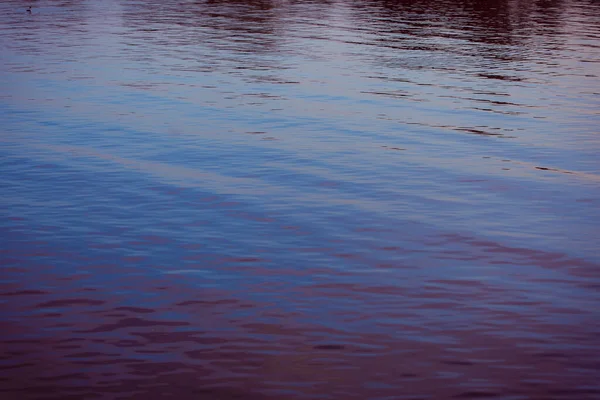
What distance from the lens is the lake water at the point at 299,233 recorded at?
7.67 meters

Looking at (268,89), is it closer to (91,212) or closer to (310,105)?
(310,105)

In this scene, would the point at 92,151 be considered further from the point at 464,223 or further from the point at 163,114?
the point at 464,223

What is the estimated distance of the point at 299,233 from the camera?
1168cm

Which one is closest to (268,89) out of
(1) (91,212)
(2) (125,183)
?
(2) (125,183)

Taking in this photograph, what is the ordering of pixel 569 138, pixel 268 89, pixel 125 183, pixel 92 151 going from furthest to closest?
pixel 268 89 → pixel 569 138 → pixel 92 151 → pixel 125 183

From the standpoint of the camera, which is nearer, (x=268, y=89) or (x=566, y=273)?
(x=566, y=273)

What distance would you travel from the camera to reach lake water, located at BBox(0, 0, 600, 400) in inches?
302

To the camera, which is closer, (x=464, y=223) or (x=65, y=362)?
(x=65, y=362)

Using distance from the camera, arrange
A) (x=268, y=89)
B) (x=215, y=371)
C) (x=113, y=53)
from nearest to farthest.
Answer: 1. (x=215, y=371)
2. (x=268, y=89)
3. (x=113, y=53)

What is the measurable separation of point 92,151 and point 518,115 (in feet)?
31.4

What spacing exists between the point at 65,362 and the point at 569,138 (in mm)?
13024

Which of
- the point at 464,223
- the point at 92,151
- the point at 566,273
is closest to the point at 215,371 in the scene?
the point at 566,273

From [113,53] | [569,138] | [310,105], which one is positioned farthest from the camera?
[113,53]

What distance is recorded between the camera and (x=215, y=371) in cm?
754
